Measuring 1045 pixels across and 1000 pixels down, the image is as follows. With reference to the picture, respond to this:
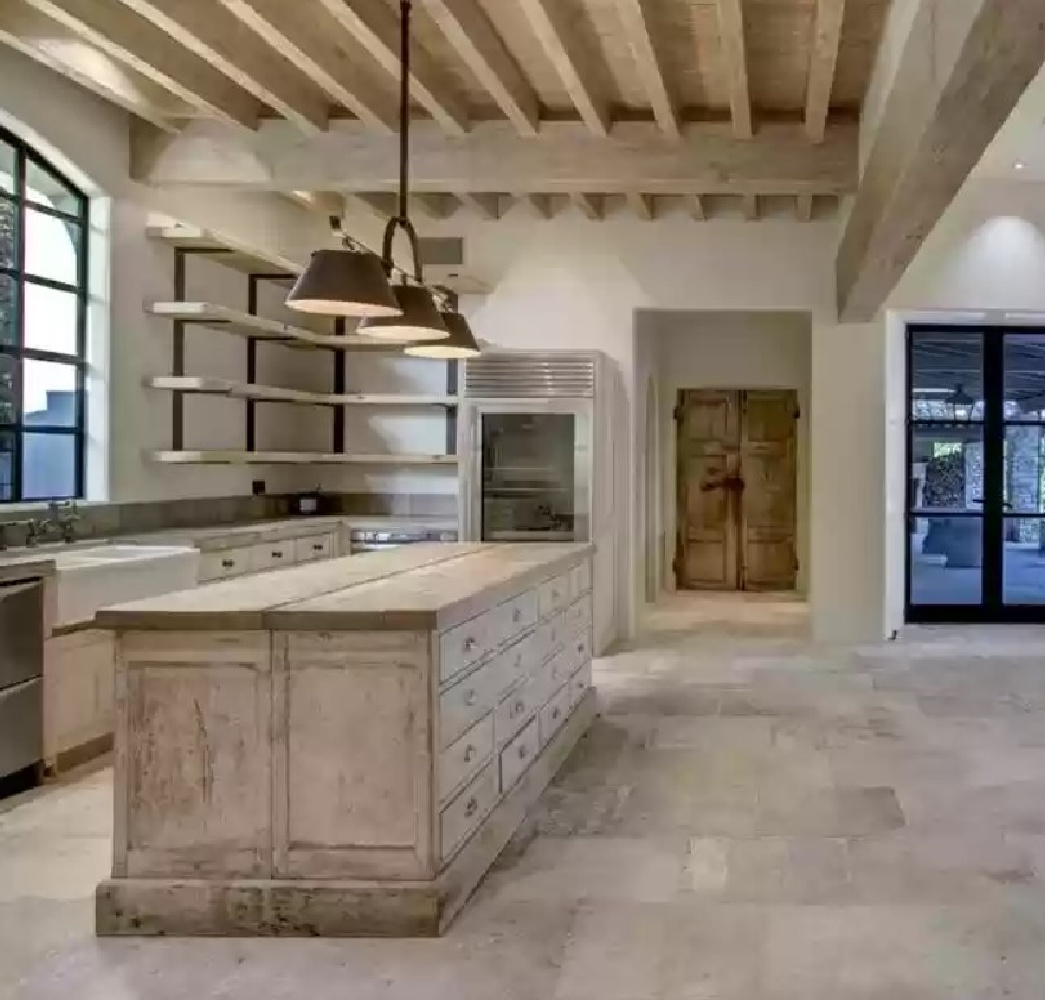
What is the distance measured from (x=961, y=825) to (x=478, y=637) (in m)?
1.84

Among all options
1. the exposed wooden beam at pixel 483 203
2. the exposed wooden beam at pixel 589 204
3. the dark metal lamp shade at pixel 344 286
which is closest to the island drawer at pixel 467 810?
the dark metal lamp shade at pixel 344 286

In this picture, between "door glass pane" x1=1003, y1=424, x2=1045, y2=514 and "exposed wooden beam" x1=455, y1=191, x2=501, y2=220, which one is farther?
"door glass pane" x1=1003, y1=424, x2=1045, y2=514

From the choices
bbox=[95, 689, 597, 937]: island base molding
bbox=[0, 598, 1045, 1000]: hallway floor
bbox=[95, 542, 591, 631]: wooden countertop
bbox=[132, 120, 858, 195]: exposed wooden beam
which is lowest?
bbox=[0, 598, 1045, 1000]: hallway floor

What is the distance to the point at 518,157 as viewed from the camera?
6.22 metres

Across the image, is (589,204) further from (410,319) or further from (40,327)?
(410,319)

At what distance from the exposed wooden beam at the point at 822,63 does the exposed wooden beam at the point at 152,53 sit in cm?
280

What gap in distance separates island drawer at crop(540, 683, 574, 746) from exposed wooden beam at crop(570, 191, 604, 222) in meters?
3.54

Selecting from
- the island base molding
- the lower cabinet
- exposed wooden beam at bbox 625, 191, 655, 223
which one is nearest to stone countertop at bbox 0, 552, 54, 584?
the lower cabinet

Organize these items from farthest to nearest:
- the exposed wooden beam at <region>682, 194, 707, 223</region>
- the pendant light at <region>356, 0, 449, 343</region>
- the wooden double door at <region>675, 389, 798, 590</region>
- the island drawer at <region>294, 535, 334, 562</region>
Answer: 1. the wooden double door at <region>675, 389, 798, 590</region>
2. the exposed wooden beam at <region>682, 194, 707, 223</region>
3. the island drawer at <region>294, 535, 334, 562</region>
4. the pendant light at <region>356, 0, 449, 343</region>

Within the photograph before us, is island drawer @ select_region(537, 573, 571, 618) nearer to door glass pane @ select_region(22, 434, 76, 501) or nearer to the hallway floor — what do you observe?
the hallway floor

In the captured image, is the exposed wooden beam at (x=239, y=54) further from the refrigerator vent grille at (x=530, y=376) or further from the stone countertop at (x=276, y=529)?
the stone countertop at (x=276, y=529)

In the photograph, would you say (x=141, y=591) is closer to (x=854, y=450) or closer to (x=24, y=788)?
(x=24, y=788)

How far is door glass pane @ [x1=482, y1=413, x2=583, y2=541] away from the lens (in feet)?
24.4

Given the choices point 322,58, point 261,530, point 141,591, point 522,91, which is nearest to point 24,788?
point 141,591
